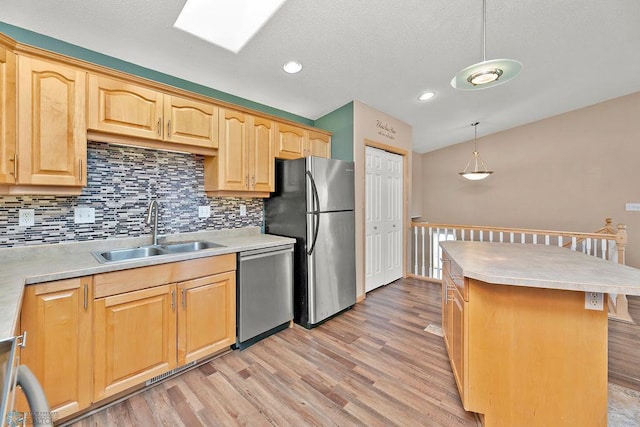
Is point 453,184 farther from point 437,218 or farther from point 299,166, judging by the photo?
point 299,166

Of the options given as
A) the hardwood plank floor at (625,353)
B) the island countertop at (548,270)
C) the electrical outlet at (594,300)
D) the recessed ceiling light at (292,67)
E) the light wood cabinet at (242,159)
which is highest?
the recessed ceiling light at (292,67)

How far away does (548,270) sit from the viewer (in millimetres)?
1430

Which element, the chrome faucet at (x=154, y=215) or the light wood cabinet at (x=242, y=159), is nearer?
the chrome faucet at (x=154, y=215)

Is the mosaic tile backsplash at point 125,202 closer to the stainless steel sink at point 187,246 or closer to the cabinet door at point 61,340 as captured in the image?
the stainless steel sink at point 187,246

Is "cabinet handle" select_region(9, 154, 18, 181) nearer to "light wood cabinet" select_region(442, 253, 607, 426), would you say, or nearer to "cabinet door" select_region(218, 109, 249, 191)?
"cabinet door" select_region(218, 109, 249, 191)

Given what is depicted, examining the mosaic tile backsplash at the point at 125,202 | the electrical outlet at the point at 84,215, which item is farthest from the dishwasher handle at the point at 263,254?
the electrical outlet at the point at 84,215

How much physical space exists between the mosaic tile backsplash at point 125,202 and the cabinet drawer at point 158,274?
2.07ft

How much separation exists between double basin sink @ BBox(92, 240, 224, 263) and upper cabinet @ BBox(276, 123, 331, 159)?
46.7 inches

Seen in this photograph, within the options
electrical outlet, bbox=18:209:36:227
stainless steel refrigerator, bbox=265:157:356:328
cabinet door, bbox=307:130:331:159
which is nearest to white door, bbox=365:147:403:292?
cabinet door, bbox=307:130:331:159

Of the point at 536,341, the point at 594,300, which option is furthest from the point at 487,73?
the point at 536,341

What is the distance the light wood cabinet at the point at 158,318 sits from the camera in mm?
1594

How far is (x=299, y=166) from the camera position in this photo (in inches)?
106

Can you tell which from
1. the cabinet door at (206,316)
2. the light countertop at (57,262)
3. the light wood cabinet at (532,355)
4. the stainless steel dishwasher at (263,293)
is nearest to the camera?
the light countertop at (57,262)

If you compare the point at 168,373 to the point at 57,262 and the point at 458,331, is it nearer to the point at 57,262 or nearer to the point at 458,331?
the point at 57,262
